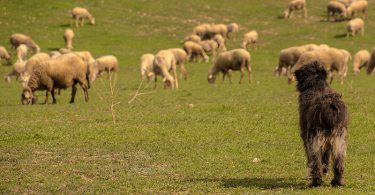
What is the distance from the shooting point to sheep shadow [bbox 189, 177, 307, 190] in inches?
476

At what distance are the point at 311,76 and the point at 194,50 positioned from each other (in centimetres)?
3251

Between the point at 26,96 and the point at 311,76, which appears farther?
the point at 26,96

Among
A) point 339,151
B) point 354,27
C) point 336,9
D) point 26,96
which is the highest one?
point 336,9

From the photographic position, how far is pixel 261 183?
492 inches

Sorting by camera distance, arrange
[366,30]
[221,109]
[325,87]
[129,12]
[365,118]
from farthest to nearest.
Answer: [129,12], [366,30], [221,109], [365,118], [325,87]

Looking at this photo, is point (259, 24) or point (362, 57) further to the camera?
point (259, 24)

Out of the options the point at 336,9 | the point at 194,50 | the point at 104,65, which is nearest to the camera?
the point at 104,65

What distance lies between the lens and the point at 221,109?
22.6 metres

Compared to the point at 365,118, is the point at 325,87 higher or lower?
higher

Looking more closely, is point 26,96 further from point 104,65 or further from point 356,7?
point 356,7

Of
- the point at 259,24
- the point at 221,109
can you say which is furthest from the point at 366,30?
the point at 221,109

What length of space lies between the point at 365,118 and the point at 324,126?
8.46 m

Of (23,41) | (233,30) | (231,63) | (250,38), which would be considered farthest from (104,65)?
(233,30)

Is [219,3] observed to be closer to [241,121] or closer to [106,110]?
[106,110]
